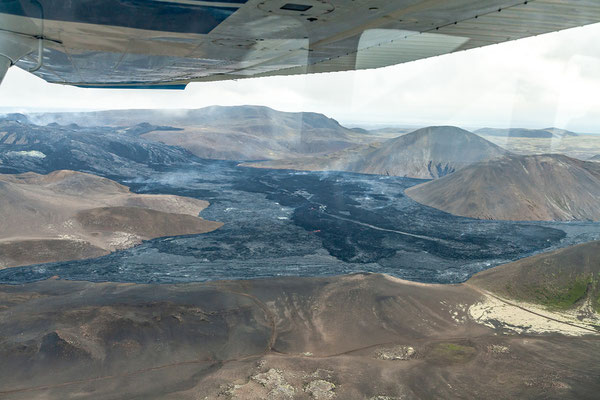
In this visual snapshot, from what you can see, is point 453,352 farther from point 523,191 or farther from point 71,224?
point 523,191

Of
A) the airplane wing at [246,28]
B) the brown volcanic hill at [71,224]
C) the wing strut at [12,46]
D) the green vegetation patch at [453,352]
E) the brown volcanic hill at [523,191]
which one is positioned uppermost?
the airplane wing at [246,28]

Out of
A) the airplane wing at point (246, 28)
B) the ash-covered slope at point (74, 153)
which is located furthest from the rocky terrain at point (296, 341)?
the ash-covered slope at point (74, 153)

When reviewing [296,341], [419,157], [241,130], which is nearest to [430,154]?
[419,157]

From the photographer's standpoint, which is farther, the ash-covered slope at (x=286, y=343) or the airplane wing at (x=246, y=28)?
the ash-covered slope at (x=286, y=343)

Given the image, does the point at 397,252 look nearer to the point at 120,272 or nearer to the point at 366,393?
the point at 120,272

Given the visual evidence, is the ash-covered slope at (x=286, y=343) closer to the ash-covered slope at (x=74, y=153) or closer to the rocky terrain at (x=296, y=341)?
the rocky terrain at (x=296, y=341)

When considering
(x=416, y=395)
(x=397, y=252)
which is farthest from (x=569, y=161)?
(x=416, y=395)
